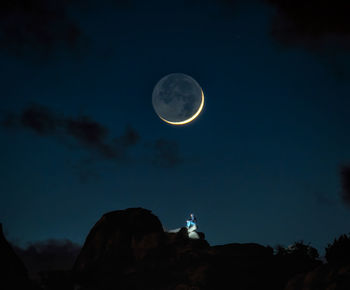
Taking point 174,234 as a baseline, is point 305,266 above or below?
below

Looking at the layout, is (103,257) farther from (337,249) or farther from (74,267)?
(337,249)

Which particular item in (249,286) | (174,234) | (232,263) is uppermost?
(174,234)

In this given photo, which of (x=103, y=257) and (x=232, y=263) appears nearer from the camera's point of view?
(x=232, y=263)

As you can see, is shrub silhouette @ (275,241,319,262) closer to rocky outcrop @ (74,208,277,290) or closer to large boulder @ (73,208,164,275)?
rocky outcrop @ (74,208,277,290)

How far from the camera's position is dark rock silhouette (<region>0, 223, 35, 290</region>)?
63.7 m

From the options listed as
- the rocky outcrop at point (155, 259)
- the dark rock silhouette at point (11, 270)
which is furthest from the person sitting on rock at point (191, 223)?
the dark rock silhouette at point (11, 270)

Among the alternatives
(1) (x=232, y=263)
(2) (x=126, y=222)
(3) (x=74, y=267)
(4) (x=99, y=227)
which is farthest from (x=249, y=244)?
(3) (x=74, y=267)

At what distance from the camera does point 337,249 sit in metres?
45.7

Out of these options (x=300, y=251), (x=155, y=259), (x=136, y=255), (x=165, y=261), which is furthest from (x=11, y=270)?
(x=300, y=251)

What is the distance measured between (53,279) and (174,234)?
2594 cm

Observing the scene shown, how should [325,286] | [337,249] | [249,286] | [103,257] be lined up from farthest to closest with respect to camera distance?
[103,257]
[337,249]
[249,286]
[325,286]

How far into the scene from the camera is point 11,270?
7012 cm

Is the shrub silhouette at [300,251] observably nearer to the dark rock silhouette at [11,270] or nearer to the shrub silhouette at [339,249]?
the shrub silhouette at [339,249]

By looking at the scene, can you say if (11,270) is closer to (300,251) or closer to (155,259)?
(155,259)
